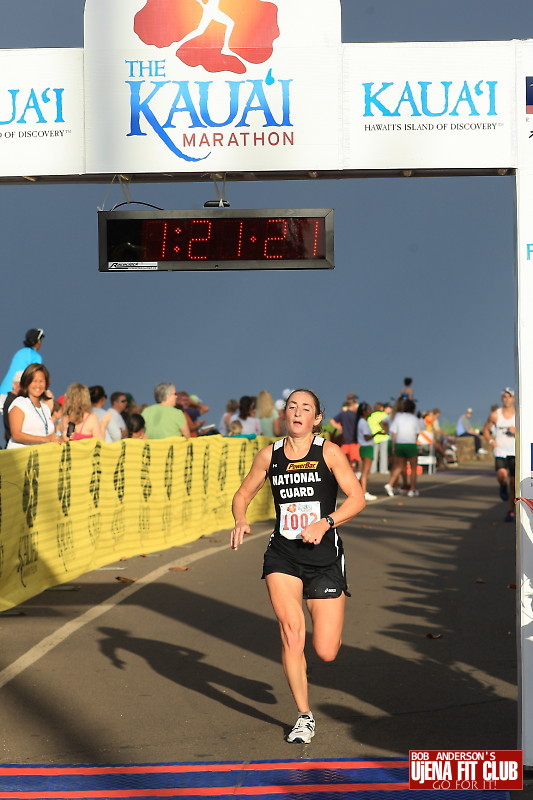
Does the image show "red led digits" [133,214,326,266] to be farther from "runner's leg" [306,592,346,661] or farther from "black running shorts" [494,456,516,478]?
"black running shorts" [494,456,516,478]

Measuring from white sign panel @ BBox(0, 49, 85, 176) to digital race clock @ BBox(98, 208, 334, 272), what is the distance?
61cm

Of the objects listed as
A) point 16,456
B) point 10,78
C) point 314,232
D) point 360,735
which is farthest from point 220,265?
point 16,456

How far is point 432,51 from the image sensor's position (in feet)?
25.7

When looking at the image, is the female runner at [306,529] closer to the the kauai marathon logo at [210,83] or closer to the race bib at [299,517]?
the race bib at [299,517]

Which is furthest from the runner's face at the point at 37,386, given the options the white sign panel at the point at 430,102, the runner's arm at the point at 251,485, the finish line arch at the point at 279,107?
the white sign panel at the point at 430,102

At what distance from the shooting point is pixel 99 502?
51.4 ft

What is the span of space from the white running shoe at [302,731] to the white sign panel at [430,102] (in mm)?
3193

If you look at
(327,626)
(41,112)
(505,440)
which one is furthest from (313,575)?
(505,440)

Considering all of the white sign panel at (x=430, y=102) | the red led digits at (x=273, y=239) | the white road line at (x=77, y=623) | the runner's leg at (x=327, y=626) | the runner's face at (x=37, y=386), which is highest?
the white sign panel at (x=430, y=102)

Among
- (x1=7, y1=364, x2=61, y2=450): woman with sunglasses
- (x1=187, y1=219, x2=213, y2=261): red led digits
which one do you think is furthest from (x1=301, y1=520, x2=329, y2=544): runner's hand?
(x1=7, y1=364, x2=61, y2=450): woman with sunglasses

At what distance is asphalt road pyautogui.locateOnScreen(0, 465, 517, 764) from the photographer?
7.68 metres

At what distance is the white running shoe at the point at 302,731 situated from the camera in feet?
24.9

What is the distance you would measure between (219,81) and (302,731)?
3.74 meters

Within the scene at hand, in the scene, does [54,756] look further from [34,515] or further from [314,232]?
[34,515]
